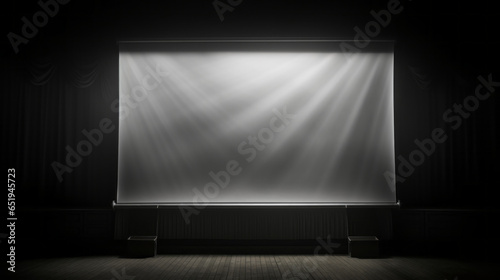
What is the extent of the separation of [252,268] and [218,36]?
297 centimetres

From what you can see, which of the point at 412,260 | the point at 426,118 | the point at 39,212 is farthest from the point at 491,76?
the point at 39,212

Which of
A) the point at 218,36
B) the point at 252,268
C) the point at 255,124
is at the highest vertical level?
the point at 218,36

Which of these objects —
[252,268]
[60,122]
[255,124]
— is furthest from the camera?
[60,122]

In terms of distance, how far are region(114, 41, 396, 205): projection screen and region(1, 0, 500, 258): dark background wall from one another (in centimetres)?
22

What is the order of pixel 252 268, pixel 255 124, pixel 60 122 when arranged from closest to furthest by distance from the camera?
pixel 252 268
pixel 255 124
pixel 60 122

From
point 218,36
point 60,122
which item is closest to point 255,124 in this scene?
point 218,36

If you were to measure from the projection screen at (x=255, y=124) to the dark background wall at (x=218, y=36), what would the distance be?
8.5 inches

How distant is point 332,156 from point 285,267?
64.0 inches

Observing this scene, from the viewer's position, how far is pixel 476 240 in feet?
19.2

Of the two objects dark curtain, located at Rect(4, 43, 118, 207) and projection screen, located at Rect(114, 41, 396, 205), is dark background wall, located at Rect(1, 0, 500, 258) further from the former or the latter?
projection screen, located at Rect(114, 41, 396, 205)

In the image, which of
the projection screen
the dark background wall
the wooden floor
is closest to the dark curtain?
the dark background wall

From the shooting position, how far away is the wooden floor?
473cm

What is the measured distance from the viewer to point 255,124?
6.02m

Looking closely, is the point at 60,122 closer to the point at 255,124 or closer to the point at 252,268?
the point at 255,124
